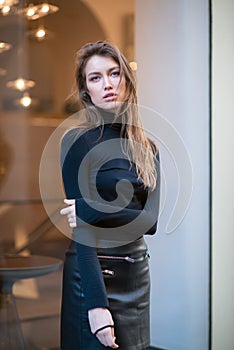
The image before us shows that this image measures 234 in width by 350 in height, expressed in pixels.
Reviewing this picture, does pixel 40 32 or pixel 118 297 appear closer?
pixel 118 297

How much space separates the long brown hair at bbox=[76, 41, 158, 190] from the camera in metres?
1.55

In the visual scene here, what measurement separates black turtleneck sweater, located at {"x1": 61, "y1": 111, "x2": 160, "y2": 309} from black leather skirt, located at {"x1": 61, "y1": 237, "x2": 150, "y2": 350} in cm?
5

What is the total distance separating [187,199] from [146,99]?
0.44 m

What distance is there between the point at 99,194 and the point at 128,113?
26cm

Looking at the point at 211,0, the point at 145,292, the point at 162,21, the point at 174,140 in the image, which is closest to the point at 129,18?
the point at 162,21

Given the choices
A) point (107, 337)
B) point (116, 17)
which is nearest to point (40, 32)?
point (116, 17)

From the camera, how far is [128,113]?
5.20 feet

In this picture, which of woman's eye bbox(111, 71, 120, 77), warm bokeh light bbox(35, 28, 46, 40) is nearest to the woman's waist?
woman's eye bbox(111, 71, 120, 77)

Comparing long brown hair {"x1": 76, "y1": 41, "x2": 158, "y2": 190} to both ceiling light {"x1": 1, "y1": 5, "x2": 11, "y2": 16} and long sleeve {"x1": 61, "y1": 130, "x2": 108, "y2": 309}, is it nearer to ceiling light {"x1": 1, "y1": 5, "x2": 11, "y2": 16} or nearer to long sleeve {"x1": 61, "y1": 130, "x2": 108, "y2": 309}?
long sleeve {"x1": 61, "y1": 130, "x2": 108, "y2": 309}

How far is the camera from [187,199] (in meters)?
2.26

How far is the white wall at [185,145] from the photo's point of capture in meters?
2.35

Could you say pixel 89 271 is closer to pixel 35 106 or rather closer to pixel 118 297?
pixel 118 297

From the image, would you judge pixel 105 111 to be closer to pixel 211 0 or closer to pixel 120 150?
pixel 120 150

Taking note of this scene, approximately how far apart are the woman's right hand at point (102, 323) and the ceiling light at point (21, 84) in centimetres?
316
